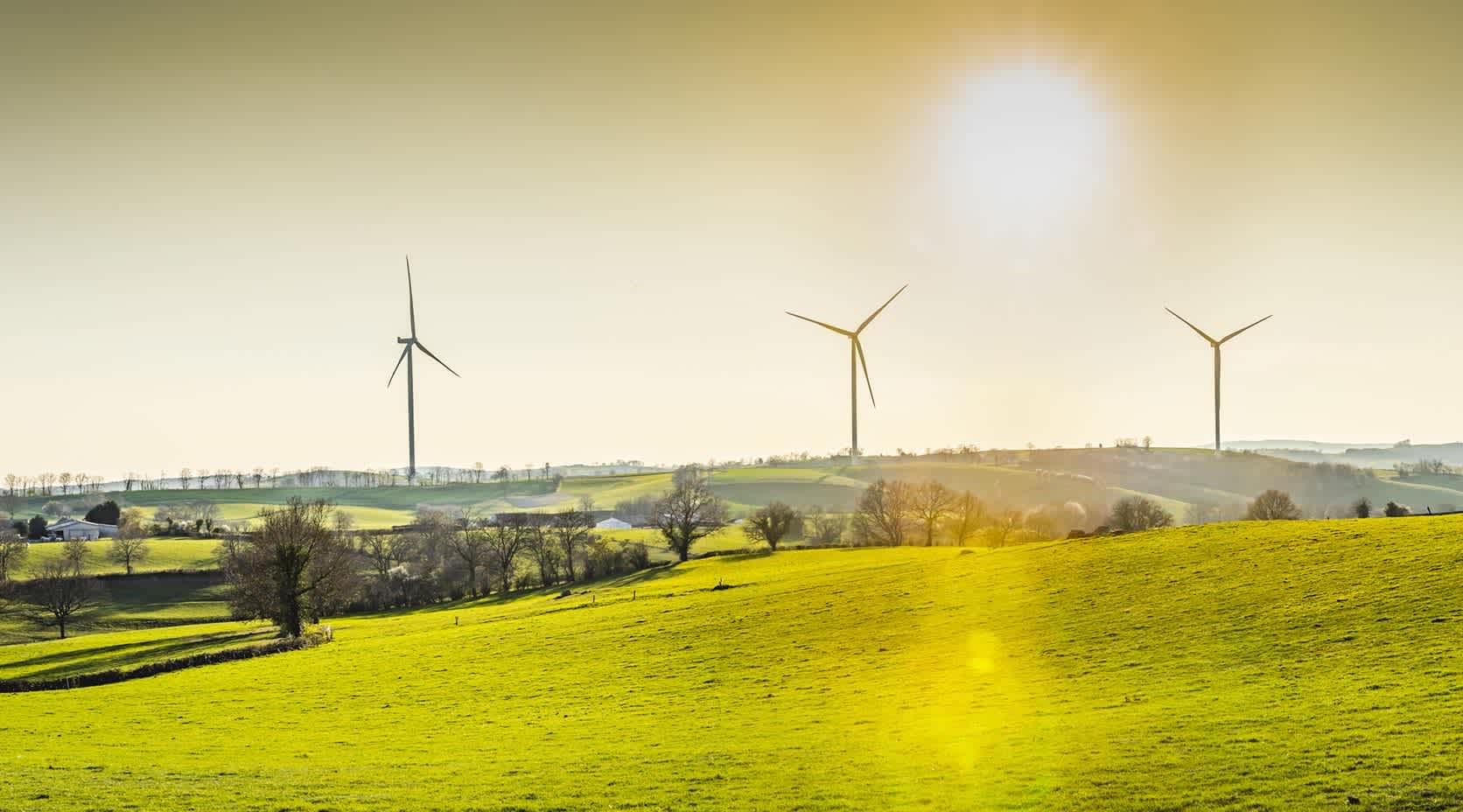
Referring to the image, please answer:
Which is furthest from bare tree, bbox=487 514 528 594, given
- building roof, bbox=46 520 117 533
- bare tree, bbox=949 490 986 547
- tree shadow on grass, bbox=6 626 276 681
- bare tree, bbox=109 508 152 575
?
building roof, bbox=46 520 117 533

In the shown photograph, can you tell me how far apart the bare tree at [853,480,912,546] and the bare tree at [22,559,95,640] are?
86.7m

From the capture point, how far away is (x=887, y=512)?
138m

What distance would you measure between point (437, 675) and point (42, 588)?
81992 millimetres

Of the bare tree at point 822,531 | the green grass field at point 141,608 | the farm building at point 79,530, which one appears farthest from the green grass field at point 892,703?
the farm building at point 79,530

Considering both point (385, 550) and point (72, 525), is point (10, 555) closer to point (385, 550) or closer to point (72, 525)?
point (385, 550)

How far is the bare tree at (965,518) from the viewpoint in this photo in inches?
5397

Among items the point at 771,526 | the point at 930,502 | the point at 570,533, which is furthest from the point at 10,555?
the point at 930,502

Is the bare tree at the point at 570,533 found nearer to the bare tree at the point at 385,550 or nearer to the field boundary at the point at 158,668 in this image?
the bare tree at the point at 385,550

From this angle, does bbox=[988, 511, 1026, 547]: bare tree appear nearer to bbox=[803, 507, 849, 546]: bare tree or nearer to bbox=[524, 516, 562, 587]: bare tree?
bbox=[803, 507, 849, 546]: bare tree

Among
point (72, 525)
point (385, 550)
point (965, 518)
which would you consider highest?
point (965, 518)

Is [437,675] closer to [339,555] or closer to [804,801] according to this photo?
[804,801]

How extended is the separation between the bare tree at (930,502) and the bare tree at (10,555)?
337 feet

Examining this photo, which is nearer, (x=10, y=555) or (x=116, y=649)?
(x=116, y=649)

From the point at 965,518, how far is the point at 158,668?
96.9m
